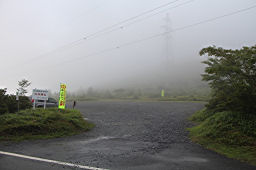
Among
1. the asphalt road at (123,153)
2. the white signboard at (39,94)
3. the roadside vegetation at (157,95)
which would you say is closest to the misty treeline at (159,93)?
the roadside vegetation at (157,95)

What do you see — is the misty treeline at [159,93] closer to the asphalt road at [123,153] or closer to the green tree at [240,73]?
the green tree at [240,73]

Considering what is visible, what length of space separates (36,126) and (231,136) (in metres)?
8.06

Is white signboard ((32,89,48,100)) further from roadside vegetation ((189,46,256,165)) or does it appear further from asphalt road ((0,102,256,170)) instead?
roadside vegetation ((189,46,256,165))

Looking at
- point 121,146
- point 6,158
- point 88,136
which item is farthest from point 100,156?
point 88,136

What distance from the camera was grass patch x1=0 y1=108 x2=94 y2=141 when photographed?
8.71m

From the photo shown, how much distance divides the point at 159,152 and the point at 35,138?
207 inches

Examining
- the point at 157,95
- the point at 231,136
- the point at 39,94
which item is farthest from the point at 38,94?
the point at 157,95

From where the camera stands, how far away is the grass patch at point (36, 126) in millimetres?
8711

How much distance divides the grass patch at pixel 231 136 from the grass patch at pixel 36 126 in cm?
585

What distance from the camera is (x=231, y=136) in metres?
7.52

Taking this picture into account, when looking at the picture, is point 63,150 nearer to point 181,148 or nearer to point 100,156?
point 100,156

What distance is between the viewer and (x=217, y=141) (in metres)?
7.68

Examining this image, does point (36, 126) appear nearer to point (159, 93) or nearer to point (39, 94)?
point (39, 94)

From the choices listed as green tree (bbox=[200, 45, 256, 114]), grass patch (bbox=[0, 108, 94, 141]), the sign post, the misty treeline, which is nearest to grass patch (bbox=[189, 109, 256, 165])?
green tree (bbox=[200, 45, 256, 114])
